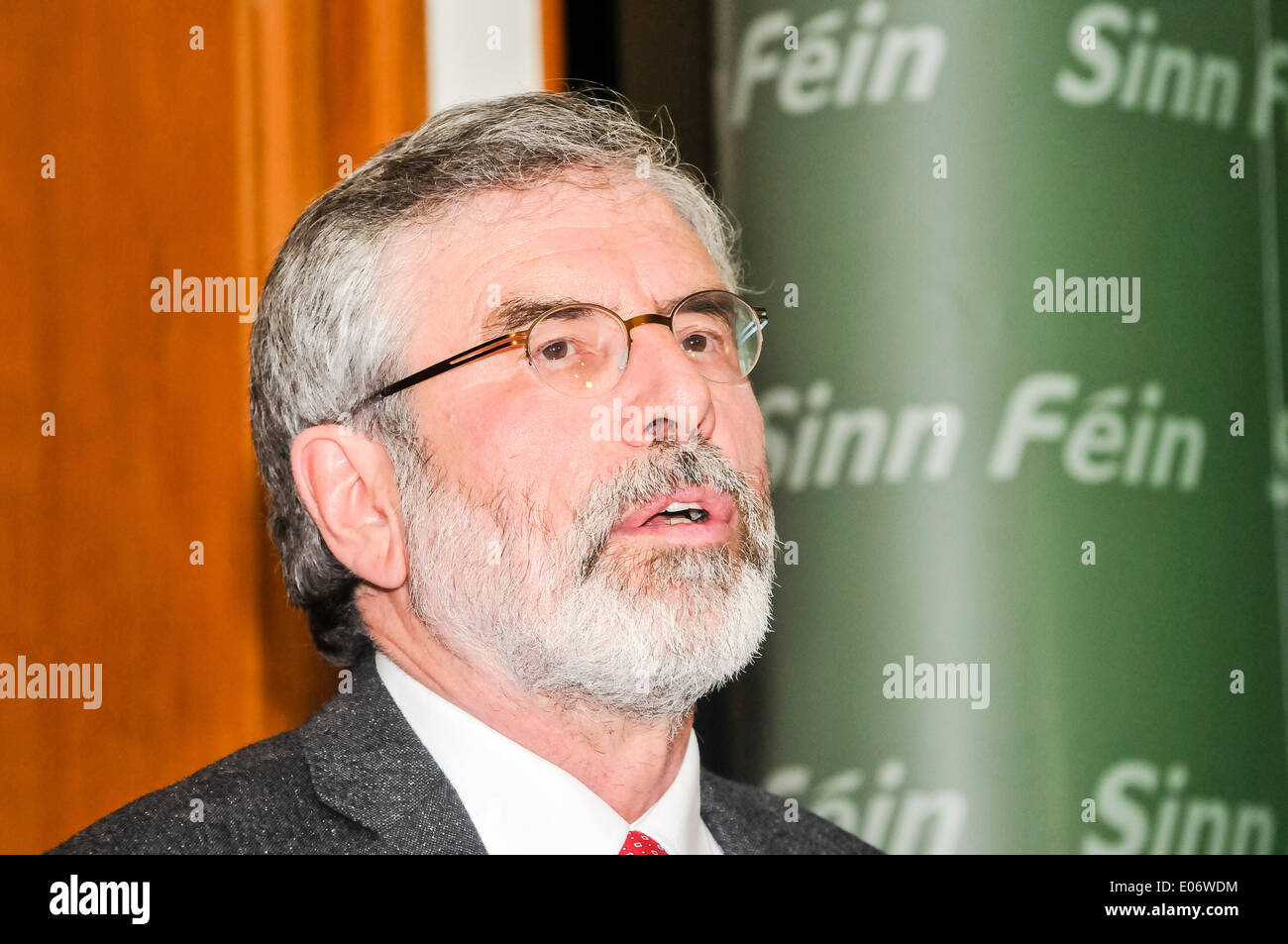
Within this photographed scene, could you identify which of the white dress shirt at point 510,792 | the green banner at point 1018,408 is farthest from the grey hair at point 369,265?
the green banner at point 1018,408

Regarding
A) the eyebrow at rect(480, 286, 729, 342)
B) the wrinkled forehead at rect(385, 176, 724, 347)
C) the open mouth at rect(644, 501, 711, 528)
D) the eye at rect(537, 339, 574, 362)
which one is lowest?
the open mouth at rect(644, 501, 711, 528)

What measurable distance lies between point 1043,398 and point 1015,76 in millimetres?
644

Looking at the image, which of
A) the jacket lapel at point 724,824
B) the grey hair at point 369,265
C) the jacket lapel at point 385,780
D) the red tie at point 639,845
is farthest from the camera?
the jacket lapel at point 724,824

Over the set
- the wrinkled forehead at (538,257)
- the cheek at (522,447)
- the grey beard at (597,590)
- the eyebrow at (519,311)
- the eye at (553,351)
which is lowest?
the grey beard at (597,590)

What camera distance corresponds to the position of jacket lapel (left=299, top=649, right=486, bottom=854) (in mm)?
1541

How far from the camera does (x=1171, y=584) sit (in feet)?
7.66

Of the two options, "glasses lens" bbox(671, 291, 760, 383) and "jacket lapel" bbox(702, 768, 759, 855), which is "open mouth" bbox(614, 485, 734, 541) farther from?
"jacket lapel" bbox(702, 768, 759, 855)

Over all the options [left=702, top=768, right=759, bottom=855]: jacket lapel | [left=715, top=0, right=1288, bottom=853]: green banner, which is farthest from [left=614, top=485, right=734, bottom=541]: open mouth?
[left=715, top=0, right=1288, bottom=853]: green banner

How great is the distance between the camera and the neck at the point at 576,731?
171 cm

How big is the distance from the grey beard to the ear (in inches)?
1.8

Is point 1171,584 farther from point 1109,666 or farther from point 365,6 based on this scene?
point 365,6

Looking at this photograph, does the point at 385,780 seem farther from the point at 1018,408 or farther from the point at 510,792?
the point at 1018,408

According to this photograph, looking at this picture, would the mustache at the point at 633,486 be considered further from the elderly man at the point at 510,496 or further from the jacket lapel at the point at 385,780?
the jacket lapel at the point at 385,780
